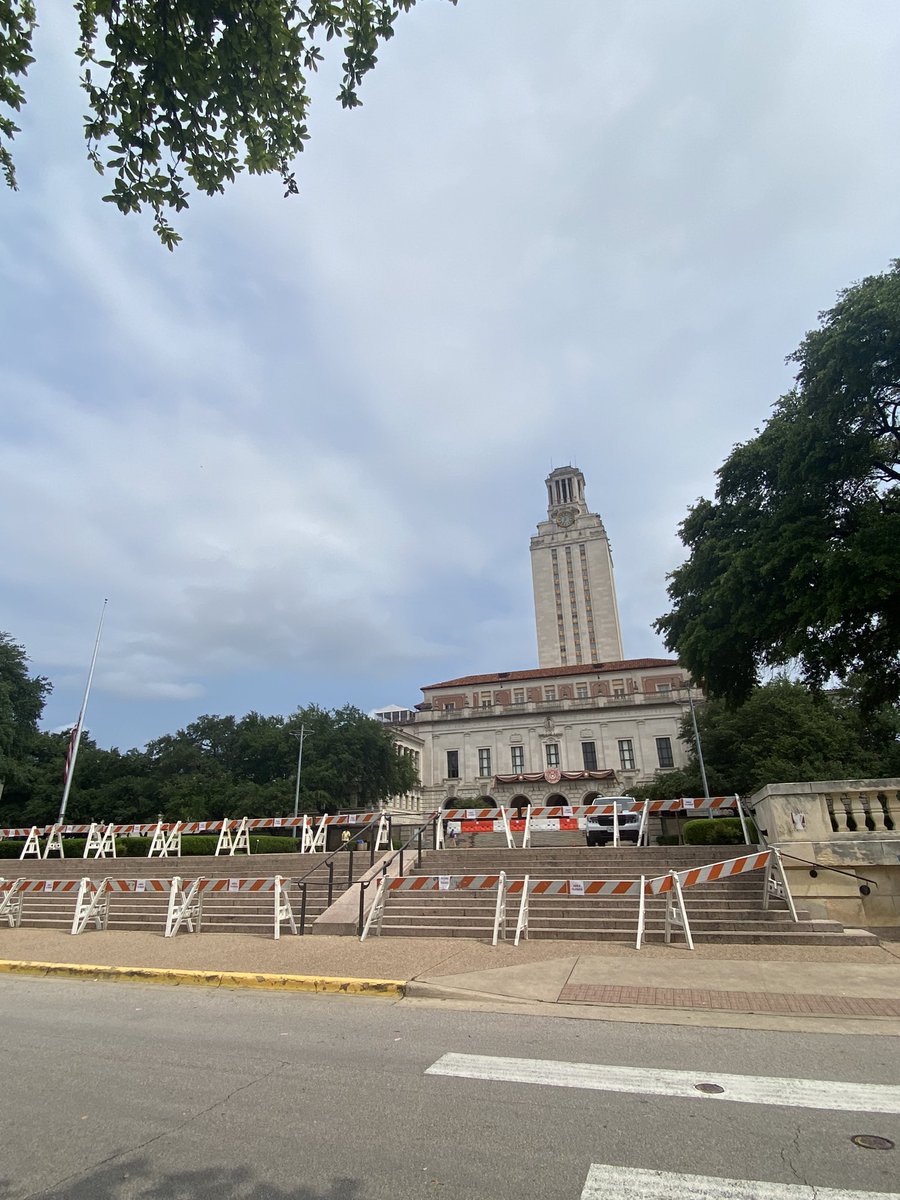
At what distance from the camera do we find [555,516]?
124 m

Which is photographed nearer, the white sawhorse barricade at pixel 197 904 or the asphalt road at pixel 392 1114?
the asphalt road at pixel 392 1114

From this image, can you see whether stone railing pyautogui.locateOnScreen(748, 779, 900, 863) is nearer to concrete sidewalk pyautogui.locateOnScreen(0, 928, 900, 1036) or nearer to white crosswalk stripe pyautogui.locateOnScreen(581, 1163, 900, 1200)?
concrete sidewalk pyautogui.locateOnScreen(0, 928, 900, 1036)

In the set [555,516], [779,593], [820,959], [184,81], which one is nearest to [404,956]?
[820,959]

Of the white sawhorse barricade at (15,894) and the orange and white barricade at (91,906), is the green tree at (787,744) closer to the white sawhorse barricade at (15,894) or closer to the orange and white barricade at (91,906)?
the orange and white barricade at (91,906)

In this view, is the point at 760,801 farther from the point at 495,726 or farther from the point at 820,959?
the point at 495,726

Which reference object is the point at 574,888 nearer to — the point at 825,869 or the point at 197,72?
the point at 825,869

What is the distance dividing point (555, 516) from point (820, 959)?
117 meters

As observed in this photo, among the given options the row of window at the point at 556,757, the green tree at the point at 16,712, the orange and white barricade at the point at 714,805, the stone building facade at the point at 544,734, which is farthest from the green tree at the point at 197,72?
the row of window at the point at 556,757

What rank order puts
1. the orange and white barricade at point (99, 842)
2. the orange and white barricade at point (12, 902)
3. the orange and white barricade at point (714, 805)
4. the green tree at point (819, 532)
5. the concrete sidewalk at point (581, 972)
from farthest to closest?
the orange and white barricade at point (99, 842)
the orange and white barricade at point (714, 805)
the green tree at point (819, 532)
the orange and white barricade at point (12, 902)
the concrete sidewalk at point (581, 972)

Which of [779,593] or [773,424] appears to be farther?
[773,424]

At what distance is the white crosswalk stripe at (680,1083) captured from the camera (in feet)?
14.5

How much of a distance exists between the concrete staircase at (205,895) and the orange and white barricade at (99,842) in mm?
1489

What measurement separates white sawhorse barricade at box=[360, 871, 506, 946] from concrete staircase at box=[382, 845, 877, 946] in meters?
0.17

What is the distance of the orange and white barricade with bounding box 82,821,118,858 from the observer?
80.1ft
